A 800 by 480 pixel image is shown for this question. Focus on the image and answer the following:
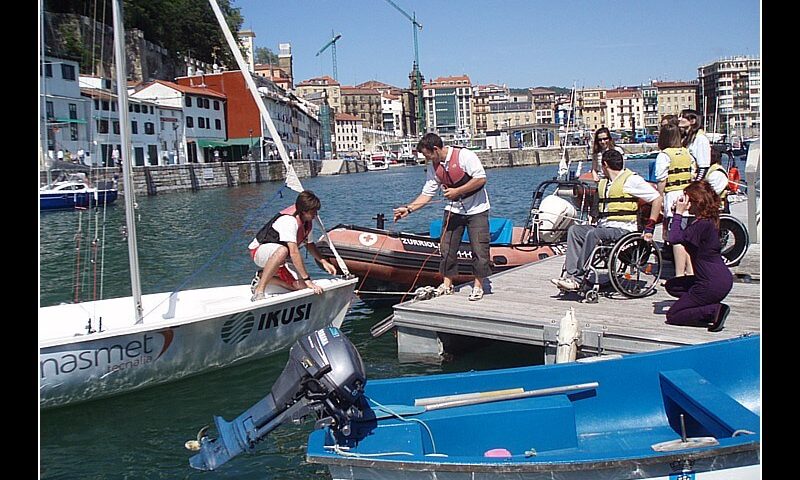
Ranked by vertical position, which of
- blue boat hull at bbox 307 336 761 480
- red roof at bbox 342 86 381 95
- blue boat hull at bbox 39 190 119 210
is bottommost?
blue boat hull at bbox 307 336 761 480

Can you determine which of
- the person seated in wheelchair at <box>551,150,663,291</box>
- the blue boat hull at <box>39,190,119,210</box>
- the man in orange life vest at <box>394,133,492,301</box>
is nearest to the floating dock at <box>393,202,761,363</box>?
the person seated in wheelchair at <box>551,150,663,291</box>

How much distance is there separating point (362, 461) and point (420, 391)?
96cm

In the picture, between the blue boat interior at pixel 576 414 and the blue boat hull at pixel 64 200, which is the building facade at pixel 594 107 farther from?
the blue boat interior at pixel 576 414

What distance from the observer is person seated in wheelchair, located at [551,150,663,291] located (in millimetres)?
7445

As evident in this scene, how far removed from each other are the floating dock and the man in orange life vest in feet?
1.65

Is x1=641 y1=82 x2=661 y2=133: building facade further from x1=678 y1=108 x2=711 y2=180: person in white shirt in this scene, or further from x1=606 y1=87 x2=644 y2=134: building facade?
x1=678 y1=108 x2=711 y2=180: person in white shirt

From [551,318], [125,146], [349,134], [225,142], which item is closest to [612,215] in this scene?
[551,318]

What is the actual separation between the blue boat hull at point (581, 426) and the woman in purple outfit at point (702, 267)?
0.90 m

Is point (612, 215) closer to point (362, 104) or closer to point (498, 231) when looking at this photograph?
point (498, 231)

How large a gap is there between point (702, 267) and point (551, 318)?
1515 mm

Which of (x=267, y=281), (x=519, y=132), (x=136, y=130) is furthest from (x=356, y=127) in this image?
(x=267, y=281)

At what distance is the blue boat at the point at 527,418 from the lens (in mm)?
4215
